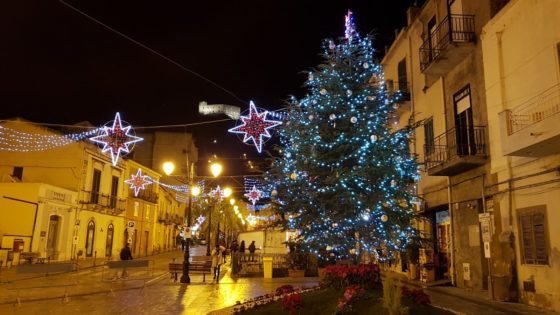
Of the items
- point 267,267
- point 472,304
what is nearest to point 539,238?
point 472,304

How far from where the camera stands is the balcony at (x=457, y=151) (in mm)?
15828

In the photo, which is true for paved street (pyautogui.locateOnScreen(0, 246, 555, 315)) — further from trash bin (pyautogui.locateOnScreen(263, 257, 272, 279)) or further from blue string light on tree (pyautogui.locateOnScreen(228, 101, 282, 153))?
blue string light on tree (pyautogui.locateOnScreen(228, 101, 282, 153))

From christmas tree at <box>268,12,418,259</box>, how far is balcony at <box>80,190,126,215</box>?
85.0 feet

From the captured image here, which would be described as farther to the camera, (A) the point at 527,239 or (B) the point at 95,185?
(B) the point at 95,185

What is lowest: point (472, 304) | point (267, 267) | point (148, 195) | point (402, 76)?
point (472, 304)

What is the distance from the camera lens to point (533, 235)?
43.3ft

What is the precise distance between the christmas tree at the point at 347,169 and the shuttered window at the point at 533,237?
3030 millimetres

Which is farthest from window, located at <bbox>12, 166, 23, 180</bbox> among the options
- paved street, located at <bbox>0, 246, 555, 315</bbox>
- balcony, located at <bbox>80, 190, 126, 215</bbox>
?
paved street, located at <bbox>0, 246, 555, 315</bbox>

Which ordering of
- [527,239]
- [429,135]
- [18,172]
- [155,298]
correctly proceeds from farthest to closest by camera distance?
[18,172], [429,135], [155,298], [527,239]

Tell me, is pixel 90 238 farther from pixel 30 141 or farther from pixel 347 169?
pixel 347 169

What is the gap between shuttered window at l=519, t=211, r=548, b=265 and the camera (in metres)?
12.8

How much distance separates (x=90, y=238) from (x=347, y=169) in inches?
1191

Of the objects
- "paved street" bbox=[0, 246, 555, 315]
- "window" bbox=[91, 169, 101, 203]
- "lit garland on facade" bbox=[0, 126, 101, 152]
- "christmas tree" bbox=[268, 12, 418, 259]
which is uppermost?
"lit garland on facade" bbox=[0, 126, 101, 152]

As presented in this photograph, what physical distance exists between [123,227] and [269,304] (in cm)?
3688
